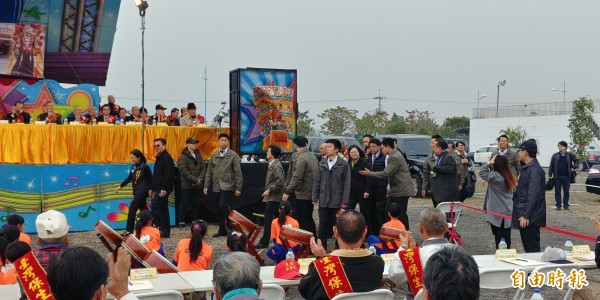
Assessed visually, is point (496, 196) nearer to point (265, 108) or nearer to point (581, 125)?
point (265, 108)

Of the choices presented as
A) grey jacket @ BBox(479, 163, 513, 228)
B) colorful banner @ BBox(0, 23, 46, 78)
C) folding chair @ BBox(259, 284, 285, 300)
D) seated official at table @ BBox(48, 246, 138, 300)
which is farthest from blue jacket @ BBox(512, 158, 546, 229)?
colorful banner @ BBox(0, 23, 46, 78)

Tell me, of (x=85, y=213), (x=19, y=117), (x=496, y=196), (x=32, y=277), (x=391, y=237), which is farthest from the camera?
(x=19, y=117)

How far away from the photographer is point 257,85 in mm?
12016

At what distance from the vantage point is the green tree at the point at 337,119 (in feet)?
152

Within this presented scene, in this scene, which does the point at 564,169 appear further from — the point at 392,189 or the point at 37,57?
the point at 37,57

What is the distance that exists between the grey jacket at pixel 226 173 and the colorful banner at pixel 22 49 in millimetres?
9263

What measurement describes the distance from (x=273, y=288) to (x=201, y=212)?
7799 mm

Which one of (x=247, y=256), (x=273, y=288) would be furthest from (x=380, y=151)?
(x=247, y=256)

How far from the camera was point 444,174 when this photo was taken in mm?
9312

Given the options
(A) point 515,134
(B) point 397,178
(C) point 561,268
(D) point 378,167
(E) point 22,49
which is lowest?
(C) point 561,268

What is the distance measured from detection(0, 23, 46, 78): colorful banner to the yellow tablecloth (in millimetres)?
7622

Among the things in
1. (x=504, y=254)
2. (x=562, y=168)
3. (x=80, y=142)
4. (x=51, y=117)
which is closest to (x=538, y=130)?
(x=562, y=168)

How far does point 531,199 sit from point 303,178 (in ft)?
11.2

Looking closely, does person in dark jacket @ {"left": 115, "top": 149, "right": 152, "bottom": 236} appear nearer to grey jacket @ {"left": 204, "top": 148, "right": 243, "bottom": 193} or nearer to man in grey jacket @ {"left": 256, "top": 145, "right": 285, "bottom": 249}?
grey jacket @ {"left": 204, "top": 148, "right": 243, "bottom": 193}
